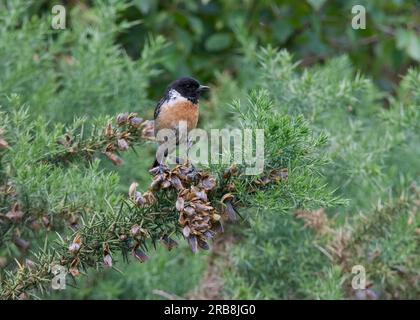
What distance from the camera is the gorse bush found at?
192 centimetres

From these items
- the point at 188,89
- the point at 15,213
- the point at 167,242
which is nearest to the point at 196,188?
the point at 167,242

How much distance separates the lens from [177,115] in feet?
10.5

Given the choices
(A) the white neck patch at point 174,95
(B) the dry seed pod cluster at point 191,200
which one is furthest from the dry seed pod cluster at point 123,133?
(A) the white neck patch at point 174,95

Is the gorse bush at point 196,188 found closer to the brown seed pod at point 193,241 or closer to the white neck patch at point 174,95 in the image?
the brown seed pod at point 193,241

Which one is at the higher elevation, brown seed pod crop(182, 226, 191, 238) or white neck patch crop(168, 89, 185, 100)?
brown seed pod crop(182, 226, 191, 238)

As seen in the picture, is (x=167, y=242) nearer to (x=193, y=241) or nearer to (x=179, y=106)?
(x=193, y=241)

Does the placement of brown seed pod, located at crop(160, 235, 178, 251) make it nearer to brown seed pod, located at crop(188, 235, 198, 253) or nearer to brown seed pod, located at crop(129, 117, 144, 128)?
brown seed pod, located at crop(188, 235, 198, 253)

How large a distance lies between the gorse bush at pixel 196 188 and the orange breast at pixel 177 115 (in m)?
0.11

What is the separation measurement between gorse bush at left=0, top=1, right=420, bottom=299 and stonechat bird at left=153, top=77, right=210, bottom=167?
0.11 meters

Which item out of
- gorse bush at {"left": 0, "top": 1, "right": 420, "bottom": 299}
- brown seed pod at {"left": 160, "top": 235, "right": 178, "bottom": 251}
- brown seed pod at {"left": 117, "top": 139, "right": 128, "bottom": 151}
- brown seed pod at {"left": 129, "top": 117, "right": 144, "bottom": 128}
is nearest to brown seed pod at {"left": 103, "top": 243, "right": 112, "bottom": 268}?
gorse bush at {"left": 0, "top": 1, "right": 420, "bottom": 299}

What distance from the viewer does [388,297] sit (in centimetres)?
278

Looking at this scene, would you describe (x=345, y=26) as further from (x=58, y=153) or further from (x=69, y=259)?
(x=69, y=259)

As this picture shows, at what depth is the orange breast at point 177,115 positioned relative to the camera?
3.17 m
